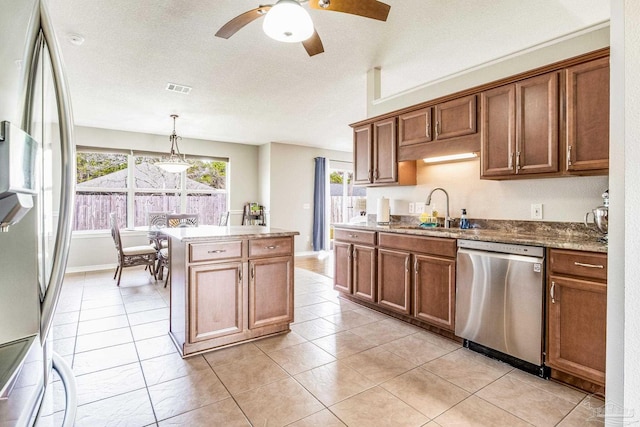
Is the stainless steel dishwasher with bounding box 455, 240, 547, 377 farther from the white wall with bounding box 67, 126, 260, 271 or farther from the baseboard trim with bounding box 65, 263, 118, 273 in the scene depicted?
the baseboard trim with bounding box 65, 263, 118, 273

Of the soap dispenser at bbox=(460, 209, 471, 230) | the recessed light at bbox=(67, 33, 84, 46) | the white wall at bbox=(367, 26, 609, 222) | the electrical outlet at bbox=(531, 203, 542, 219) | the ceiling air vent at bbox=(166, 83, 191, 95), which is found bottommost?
the soap dispenser at bbox=(460, 209, 471, 230)

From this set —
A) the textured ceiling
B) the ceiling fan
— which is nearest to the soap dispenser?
the textured ceiling

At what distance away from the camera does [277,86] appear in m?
4.00

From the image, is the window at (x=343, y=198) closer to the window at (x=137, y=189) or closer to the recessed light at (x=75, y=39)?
the window at (x=137, y=189)

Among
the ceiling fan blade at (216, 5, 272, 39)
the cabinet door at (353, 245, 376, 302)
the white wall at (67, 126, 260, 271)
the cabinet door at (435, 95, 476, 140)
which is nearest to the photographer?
the ceiling fan blade at (216, 5, 272, 39)

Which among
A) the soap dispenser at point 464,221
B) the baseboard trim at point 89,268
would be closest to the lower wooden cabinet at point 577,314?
the soap dispenser at point 464,221

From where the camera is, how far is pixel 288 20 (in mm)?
1814

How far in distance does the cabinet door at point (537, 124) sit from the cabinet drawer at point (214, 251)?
2277mm

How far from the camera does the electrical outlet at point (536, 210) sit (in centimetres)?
269

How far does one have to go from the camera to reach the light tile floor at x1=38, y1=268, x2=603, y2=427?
5.87 feet

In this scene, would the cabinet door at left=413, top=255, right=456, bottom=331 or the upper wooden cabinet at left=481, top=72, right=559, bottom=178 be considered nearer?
the upper wooden cabinet at left=481, top=72, right=559, bottom=178

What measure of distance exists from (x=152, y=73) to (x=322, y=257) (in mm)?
4666

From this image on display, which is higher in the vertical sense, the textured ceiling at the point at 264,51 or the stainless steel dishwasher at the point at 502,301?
the textured ceiling at the point at 264,51

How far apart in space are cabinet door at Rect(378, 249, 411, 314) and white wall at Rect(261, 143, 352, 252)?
3790 mm
